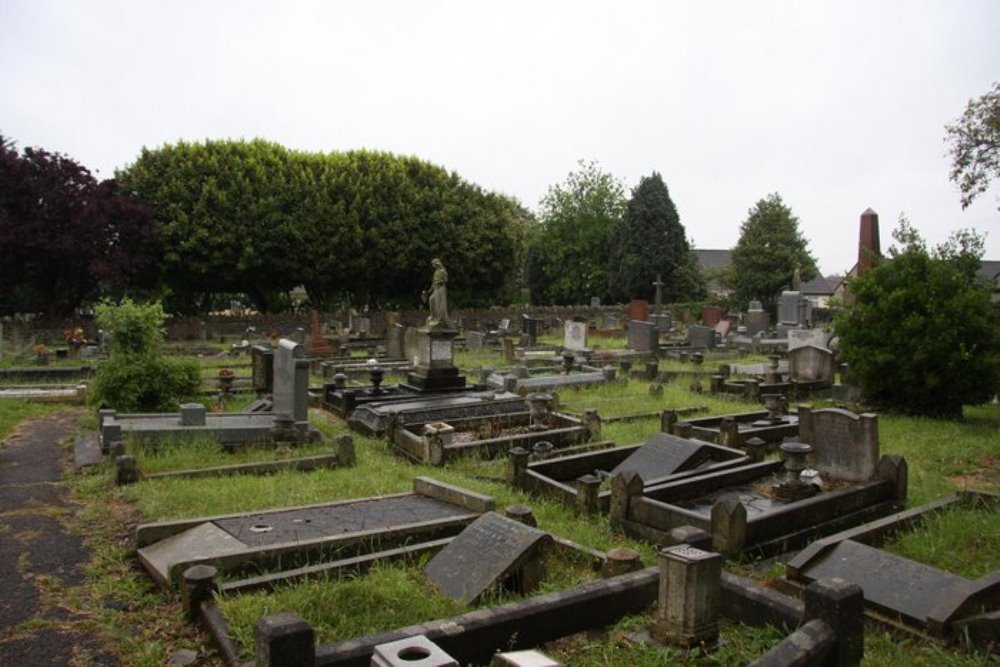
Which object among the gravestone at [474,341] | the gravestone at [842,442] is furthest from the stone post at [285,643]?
the gravestone at [474,341]

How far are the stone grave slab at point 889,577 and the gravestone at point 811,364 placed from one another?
1150 cm

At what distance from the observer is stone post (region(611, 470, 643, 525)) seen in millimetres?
6824

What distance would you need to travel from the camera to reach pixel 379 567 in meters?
5.49

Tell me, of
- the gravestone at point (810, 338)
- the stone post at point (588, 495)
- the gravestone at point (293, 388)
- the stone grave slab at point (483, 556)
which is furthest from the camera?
the gravestone at point (810, 338)

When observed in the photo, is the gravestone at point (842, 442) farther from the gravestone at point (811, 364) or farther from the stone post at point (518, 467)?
the gravestone at point (811, 364)

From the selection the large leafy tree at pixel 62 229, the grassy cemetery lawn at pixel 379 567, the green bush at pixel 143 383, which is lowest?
the grassy cemetery lawn at pixel 379 567

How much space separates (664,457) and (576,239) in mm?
45560

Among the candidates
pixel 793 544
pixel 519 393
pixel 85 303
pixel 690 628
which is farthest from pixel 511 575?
pixel 85 303

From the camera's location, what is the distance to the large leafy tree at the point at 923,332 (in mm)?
12555

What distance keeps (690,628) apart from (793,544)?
250cm

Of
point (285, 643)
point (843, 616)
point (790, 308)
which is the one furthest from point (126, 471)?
point (790, 308)

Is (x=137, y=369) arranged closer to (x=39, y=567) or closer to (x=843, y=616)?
(x=39, y=567)

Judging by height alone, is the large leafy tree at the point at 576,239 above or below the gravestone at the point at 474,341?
above

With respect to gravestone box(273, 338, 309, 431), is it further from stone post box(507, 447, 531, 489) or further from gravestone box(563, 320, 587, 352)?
gravestone box(563, 320, 587, 352)
